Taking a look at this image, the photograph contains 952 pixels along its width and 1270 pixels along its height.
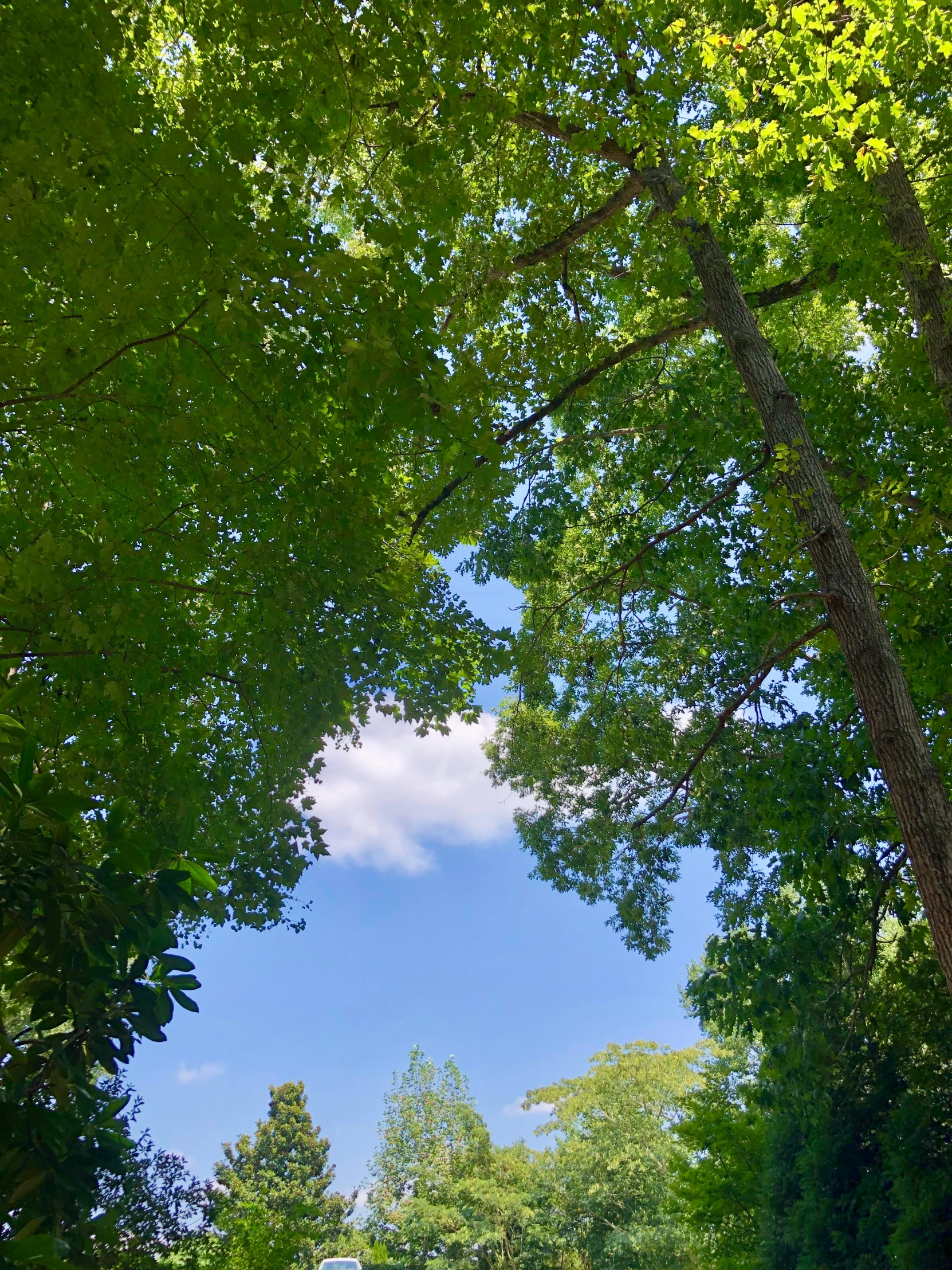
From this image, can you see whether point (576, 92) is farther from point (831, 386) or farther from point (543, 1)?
point (831, 386)

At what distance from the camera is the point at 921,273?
5.93 meters

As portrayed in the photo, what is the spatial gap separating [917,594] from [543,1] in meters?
4.31

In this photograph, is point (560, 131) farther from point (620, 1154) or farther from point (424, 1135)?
point (424, 1135)

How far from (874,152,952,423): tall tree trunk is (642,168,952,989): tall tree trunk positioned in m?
1.10

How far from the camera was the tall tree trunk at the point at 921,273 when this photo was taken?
19.0 feet

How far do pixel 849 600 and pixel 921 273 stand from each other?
8.93 feet

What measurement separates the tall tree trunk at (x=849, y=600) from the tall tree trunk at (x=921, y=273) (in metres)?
1.10

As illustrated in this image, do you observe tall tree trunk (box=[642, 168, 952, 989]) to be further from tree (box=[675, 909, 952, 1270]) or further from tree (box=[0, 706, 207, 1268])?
tree (box=[0, 706, 207, 1268])

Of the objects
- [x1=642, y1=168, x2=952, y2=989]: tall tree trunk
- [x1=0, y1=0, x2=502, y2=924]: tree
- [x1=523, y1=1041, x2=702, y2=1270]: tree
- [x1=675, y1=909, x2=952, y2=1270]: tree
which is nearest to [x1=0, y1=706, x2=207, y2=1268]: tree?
[x1=0, y1=0, x2=502, y2=924]: tree

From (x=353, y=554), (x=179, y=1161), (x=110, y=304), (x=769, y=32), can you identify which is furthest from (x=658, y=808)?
(x=179, y=1161)

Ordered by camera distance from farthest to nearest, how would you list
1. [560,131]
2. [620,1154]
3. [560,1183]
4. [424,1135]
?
[424,1135], [560,1183], [620,1154], [560,131]

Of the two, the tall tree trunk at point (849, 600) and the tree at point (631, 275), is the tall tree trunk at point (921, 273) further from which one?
the tall tree trunk at point (849, 600)

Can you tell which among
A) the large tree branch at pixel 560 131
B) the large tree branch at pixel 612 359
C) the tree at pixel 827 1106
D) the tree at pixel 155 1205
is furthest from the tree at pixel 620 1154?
the large tree branch at pixel 560 131

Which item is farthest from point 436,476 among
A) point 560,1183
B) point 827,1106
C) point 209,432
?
point 560,1183
